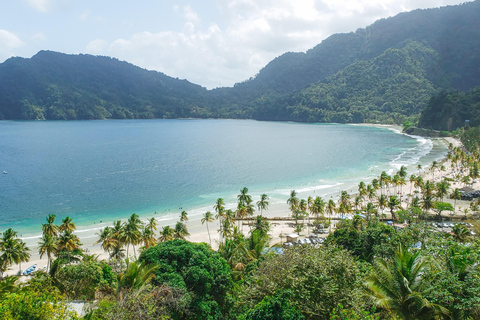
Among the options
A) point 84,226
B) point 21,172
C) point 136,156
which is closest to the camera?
point 84,226

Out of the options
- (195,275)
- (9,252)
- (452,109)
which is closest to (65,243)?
(9,252)

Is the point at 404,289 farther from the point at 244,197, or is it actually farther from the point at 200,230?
the point at 200,230

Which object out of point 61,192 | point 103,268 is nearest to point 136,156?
point 61,192

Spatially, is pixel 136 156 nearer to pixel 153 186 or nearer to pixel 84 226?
pixel 153 186

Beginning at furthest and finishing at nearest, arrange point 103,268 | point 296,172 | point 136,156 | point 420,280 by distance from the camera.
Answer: point 136,156
point 296,172
point 103,268
point 420,280

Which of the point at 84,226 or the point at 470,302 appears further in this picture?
the point at 84,226

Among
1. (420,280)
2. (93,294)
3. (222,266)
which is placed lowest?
(93,294)

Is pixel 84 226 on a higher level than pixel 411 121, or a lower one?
lower
